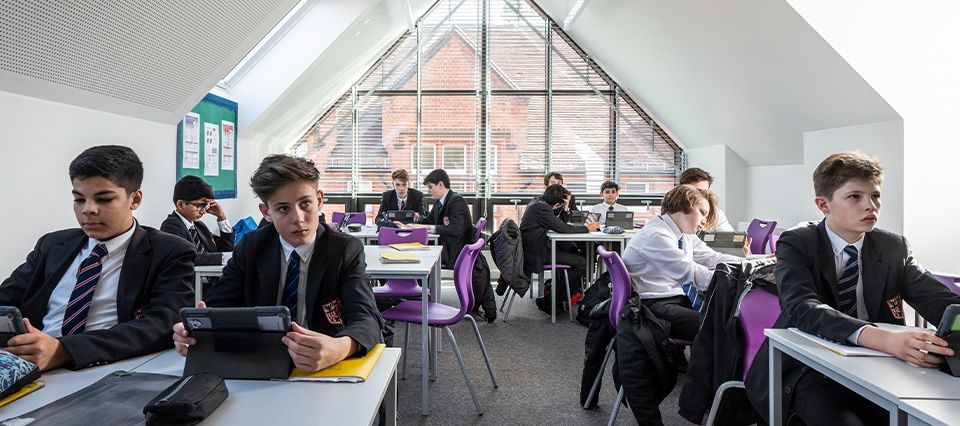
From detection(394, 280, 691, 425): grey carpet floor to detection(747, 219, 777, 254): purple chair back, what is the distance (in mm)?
1688

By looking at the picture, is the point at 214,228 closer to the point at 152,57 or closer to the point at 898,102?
the point at 152,57

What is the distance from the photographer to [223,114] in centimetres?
607

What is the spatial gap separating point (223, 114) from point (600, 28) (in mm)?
4399

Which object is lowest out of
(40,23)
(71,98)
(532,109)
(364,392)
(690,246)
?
(364,392)

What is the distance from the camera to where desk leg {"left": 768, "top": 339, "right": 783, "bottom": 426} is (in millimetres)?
2021

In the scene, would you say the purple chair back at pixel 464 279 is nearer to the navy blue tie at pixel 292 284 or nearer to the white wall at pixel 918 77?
the navy blue tie at pixel 292 284

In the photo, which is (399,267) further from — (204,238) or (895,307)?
(895,307)

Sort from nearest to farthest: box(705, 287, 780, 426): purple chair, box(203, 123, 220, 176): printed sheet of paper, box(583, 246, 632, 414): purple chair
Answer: box(705, 287, 780, 426): purple chair, box(583, 246, 632, 414): purple chair, box(203, 123, 220, 176): printed sheet of paper

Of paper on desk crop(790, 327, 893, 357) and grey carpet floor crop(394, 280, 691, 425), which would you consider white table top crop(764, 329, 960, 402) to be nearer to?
paper on desk crop(790, 327, 893, 357)

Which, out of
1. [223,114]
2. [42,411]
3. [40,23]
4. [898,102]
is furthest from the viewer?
[223,114]

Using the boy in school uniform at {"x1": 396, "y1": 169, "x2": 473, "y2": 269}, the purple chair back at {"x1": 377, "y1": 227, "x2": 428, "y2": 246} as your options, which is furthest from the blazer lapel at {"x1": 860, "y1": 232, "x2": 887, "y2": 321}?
the boy in school uniform at {"x1": 396, "y1": 169, "x2": 473, "y2": 269}

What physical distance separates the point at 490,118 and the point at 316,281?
6.80 metres

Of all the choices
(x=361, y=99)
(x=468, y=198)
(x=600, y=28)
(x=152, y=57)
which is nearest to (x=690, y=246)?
(x=152, y=57)

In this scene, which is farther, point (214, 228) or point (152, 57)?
point (214, 228)
